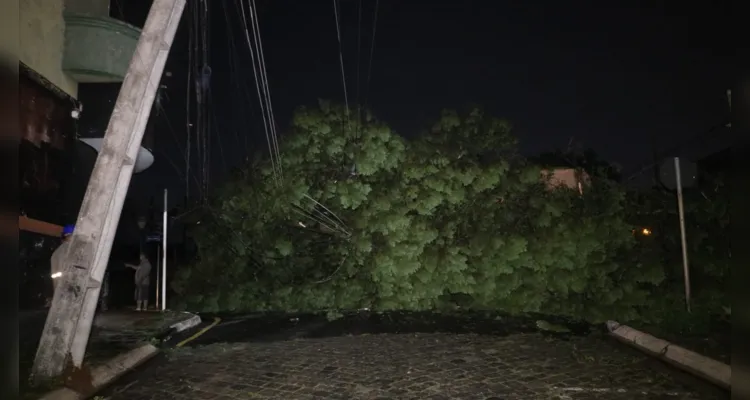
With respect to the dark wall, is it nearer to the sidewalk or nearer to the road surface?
the sidewalk

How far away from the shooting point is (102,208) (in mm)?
6562

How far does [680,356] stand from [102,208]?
7615 mm

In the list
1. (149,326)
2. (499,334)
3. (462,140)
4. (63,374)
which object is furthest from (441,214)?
(63,374)

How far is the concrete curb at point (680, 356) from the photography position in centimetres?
648

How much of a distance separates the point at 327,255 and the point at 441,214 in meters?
3.33

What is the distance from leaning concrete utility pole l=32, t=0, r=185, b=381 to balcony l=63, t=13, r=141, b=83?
16.0 feet

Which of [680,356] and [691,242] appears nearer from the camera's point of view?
[680,356]

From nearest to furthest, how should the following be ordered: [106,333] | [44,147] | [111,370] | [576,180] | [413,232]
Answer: [111,370] < [106,333] < [44,147] < [413,232] < [576,180]

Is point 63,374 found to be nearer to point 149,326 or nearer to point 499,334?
point 149,326

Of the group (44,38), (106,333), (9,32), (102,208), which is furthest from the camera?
(106,333)

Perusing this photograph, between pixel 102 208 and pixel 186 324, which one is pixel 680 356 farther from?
pixel 186 324

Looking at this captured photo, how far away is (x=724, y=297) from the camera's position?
10.8 m

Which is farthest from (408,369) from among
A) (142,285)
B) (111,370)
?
(142,285)

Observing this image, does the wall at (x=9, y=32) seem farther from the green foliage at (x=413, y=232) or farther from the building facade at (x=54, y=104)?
the green foliage at (x=413, y=232)
